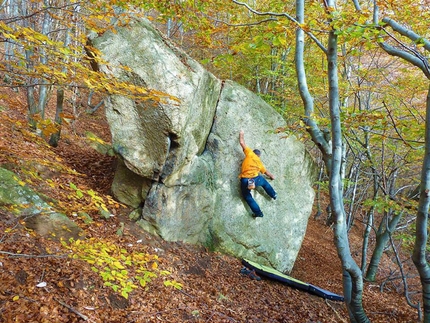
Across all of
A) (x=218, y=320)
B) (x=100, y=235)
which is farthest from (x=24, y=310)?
(x=218, y=320)

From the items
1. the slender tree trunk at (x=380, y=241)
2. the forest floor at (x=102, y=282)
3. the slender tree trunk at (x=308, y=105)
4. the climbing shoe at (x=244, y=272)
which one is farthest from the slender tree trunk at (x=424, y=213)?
the slender tree trunk at (x=380, y=241)

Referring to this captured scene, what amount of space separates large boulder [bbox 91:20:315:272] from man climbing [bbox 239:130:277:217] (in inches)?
9.3

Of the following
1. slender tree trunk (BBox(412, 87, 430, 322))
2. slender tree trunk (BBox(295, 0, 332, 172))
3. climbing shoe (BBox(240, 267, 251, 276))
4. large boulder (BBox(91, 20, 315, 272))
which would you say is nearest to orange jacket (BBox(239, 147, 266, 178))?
large boulder (BBox(91, 20, 315, 272))

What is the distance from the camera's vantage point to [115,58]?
5.62 m

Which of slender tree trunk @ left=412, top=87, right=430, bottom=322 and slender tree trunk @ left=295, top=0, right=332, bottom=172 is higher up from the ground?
slender tree trunk @ left=295, top=0, right=332, bottom=172

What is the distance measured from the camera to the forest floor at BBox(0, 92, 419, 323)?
332 cm

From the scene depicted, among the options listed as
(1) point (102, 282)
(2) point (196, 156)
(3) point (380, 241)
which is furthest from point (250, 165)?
(3) point (380, 241)

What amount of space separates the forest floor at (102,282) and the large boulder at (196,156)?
60 cm

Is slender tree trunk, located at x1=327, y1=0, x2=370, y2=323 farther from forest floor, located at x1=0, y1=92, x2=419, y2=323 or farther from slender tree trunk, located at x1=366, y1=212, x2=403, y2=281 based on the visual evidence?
slender tree trunk, located at x1=366, y1=212, x2=403, y2=281

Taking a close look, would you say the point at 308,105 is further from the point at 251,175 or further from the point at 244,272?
the point at 244,272

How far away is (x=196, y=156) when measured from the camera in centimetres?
690

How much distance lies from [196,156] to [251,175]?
5.07ft

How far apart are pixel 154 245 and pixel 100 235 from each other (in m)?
1.13

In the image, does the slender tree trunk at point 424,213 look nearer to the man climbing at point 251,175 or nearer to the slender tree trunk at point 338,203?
the slender tree trunk at point 338,203
